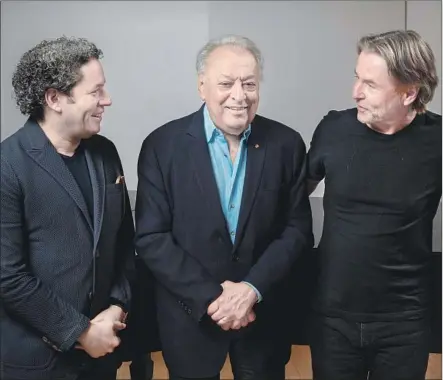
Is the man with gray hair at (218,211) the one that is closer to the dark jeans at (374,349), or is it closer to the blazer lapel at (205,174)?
the blazer lapel at (205,174)

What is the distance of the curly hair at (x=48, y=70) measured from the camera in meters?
1.21

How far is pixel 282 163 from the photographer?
1.37m

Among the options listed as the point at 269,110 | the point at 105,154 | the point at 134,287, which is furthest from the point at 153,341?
the point at 269,110

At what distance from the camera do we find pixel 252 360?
1.40 meters

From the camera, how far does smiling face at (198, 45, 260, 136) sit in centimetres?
128

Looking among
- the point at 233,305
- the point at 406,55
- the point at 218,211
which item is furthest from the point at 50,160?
the point at 406,55

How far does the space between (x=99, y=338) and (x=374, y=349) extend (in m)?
0.57

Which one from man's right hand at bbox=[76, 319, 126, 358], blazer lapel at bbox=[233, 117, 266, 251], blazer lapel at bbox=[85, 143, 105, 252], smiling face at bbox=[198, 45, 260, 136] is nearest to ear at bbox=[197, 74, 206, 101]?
smiling face at bbox=[198, 45, 260, 136]

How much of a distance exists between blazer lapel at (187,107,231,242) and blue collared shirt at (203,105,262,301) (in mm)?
13

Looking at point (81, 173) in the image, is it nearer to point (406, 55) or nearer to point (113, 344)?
point (113, 344)

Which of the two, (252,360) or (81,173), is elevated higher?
(81,173)

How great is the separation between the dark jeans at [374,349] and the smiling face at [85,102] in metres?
0.65

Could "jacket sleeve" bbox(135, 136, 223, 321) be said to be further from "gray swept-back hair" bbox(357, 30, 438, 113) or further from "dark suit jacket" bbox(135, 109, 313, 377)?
"gray swept-back hair" bbox(357, 30, 438, 113)

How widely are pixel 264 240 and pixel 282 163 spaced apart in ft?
0.54
